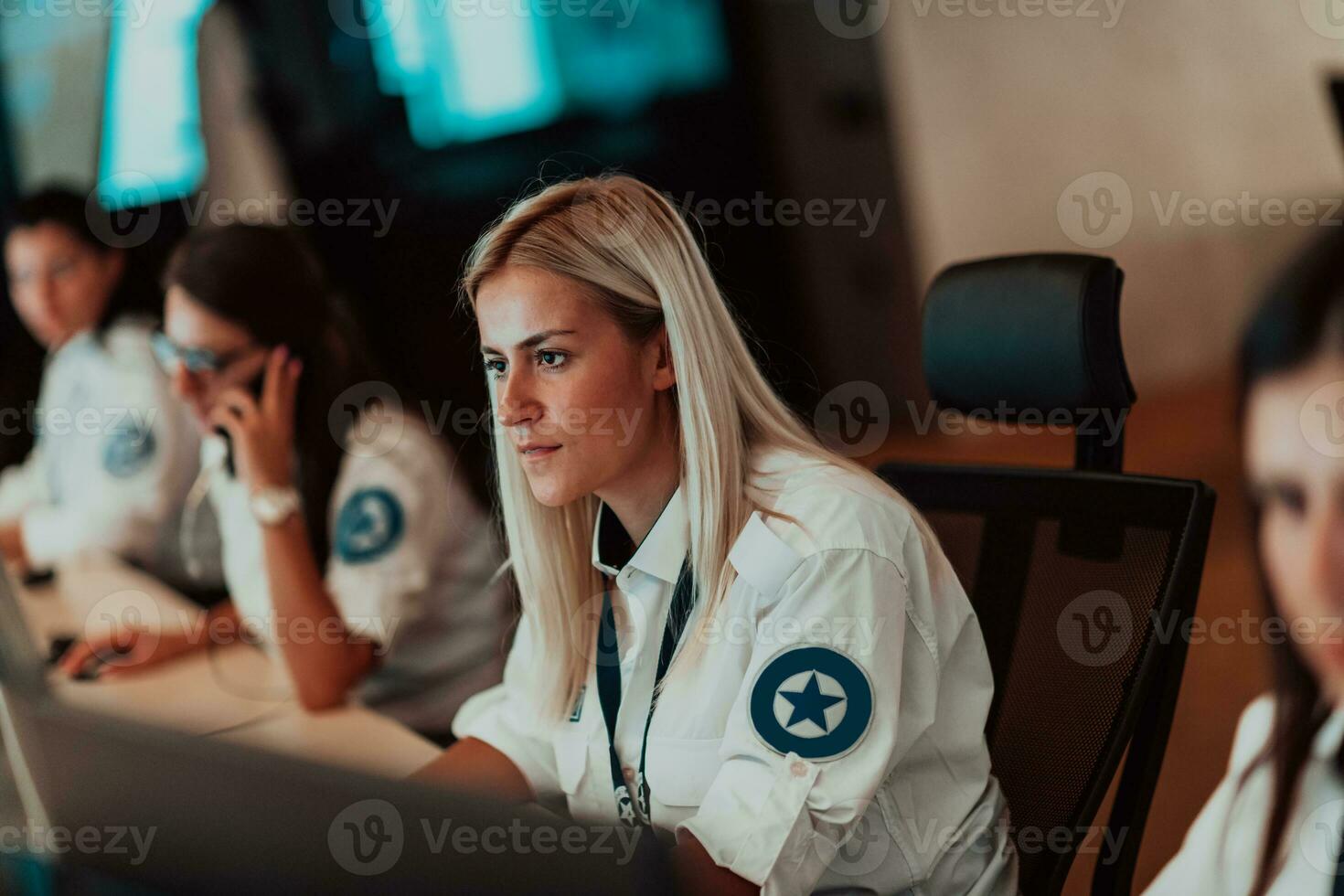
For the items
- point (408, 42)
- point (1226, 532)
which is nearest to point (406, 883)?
point (1226, 532)

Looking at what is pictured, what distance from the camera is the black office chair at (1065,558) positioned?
1207 millimetres

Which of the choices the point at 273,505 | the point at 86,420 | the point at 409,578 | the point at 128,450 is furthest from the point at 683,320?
the point at 86,420

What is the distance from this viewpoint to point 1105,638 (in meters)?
1.26

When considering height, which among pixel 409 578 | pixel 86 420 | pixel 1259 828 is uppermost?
pixel 86 420

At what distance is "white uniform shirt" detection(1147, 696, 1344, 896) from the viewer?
102 cm

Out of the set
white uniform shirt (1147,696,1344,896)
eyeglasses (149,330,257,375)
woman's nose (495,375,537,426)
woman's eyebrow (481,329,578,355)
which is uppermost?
eyeglasses (149,330,257,375)

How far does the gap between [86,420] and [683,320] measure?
258 cm

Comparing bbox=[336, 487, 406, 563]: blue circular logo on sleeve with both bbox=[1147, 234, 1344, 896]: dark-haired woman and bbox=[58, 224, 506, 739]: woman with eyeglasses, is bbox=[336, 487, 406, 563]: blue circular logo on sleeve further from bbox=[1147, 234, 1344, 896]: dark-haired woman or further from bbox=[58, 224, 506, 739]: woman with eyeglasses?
bbox=[1147, 234, 1344, 896]: dark-haired woman

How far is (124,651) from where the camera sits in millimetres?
2357

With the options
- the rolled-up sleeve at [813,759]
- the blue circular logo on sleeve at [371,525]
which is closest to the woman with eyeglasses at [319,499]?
the blue circular logo on sleeve at [371,525]

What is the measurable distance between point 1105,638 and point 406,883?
89 cm

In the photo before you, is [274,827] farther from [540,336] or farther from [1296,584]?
[1296,584]

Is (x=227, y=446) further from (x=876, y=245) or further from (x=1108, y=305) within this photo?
(x=876, y=245)

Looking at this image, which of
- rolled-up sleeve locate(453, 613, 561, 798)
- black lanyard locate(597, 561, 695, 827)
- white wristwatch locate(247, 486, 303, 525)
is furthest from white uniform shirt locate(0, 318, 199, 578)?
black lanyard locate(597, 561, 695, 827)
